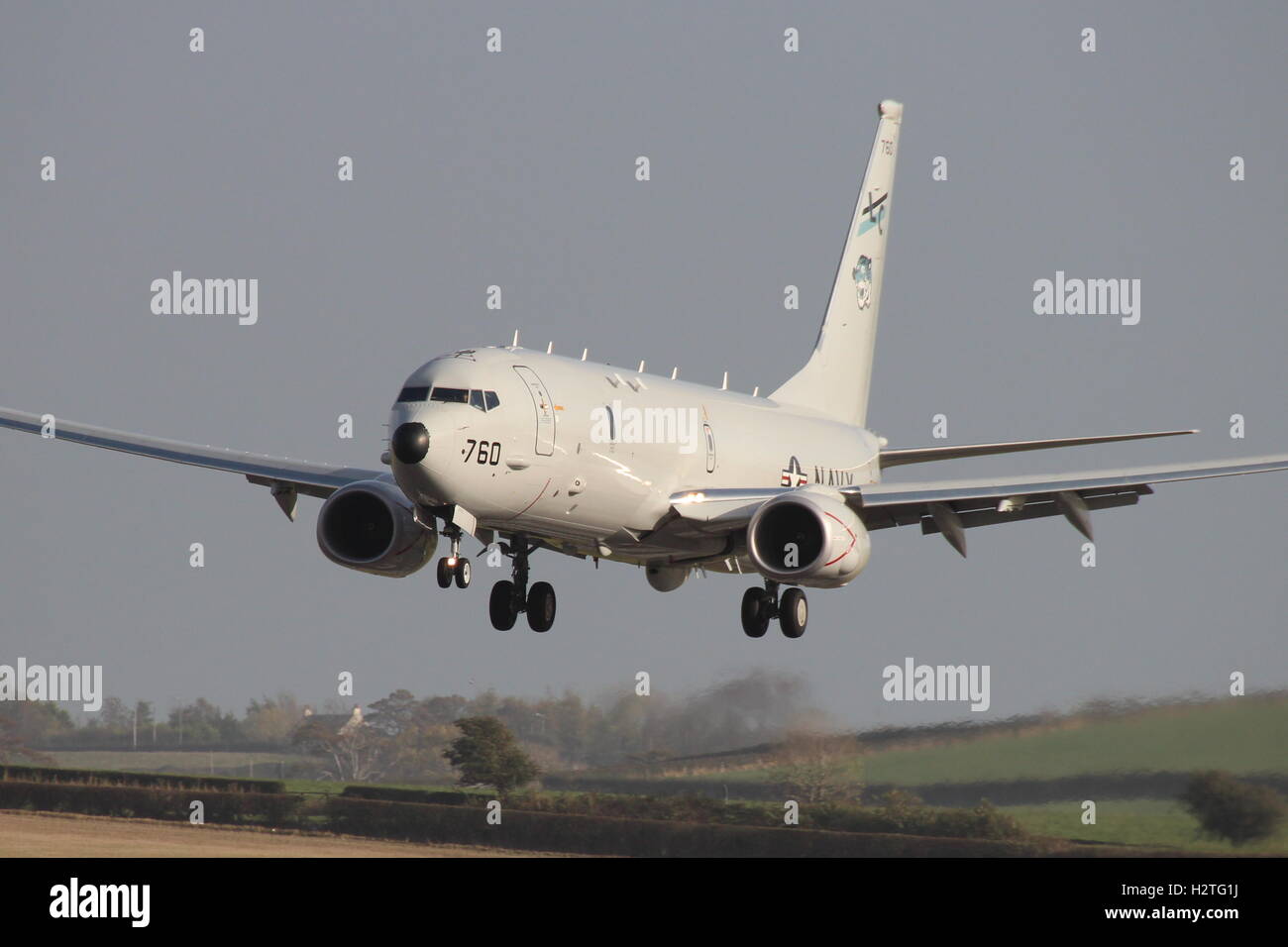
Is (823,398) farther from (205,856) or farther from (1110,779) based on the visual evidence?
(205,856)

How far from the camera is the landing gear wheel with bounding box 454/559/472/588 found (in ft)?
105

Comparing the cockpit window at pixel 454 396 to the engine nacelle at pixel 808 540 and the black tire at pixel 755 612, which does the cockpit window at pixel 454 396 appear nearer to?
the engine nacelle at pixel 808 540

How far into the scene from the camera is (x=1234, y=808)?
35094mm

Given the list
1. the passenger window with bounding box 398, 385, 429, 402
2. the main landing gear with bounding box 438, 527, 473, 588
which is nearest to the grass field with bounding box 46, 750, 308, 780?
→ the main landing gear with bounding box 438, 527, 473, 588

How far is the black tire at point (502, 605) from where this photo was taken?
119 feet

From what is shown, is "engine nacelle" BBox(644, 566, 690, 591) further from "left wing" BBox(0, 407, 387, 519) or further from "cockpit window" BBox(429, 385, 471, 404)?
"cockpit window" BBox(429, 385, 471, 404)

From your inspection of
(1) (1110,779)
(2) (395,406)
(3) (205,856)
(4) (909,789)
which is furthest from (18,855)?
(1) (1110,779)

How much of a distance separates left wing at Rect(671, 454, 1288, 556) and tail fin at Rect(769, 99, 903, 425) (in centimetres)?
713

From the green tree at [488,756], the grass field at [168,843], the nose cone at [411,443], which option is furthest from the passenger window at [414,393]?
the green tree at [488,756]

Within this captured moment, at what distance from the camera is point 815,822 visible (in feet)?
129

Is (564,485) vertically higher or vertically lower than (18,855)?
higher

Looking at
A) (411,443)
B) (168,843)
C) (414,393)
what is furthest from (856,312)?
(411,443)

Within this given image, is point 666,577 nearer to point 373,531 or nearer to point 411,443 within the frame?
point 373,531
